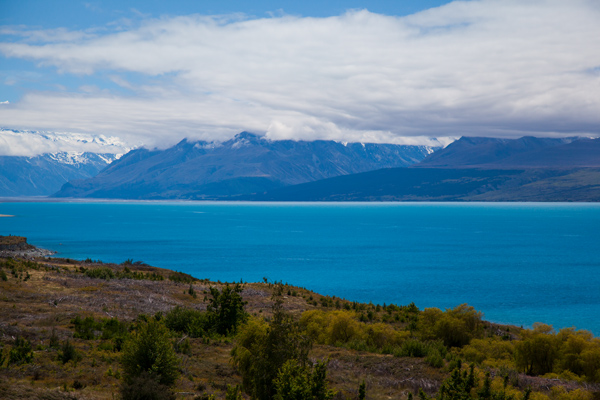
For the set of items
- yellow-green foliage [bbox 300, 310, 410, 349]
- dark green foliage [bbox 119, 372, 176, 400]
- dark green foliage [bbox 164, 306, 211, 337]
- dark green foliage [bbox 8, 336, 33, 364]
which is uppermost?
dark green foliage [bbox 119, 372, 176, 400]

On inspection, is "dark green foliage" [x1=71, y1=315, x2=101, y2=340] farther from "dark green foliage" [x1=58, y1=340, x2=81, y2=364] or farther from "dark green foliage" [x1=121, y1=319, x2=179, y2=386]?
"dark green foliage" [x1=121, y1=319, x2=179, y2=386]

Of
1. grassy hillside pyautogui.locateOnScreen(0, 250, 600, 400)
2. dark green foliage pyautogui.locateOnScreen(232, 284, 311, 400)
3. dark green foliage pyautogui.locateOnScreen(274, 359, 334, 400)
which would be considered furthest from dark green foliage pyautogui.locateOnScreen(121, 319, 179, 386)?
dark green foliage pyautogui.locateOnScreen(274, 359, 334, 400)

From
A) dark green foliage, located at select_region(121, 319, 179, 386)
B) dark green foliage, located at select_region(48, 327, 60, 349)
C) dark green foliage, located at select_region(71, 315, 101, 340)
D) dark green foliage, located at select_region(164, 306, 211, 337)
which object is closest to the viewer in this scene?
dark green foliage, located at select_region(121, 319, 179, 386)

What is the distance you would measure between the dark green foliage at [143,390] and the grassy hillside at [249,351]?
0.06 meters

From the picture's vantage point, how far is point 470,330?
1032 inches

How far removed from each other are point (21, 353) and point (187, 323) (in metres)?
8.87

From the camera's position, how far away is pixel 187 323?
2427 centimetres

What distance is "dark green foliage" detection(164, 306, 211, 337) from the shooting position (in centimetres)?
2354

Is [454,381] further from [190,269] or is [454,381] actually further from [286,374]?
[190,269]

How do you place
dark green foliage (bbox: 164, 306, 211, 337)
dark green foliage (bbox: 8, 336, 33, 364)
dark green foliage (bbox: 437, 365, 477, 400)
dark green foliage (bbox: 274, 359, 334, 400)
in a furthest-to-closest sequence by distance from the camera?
1. dark green foliage (bbox: 164, 306, 211, 337)
2. dark green foliage (bbox: 8, 336, 33, 364)
3. dark green foliage (bbox: 437, 365, 477, 400)
4. dark green foliage (bbox: 274, 359, 334, 400)

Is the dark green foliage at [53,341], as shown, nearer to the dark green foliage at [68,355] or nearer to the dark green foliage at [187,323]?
the dark green foliage at [68,355]

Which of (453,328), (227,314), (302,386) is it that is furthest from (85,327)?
(453,328)

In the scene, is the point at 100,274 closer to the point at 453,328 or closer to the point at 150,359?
the point at 150,359

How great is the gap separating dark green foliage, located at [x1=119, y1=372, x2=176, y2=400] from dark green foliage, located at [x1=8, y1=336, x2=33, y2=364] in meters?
5.38
